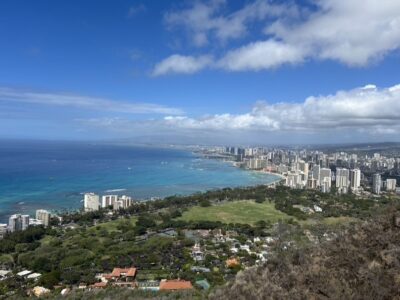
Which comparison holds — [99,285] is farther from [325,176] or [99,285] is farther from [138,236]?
[325,176]

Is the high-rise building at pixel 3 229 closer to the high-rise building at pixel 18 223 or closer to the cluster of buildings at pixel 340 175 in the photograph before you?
the high-rise building at pixel 18 223

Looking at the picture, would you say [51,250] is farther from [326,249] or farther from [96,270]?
[326,249]

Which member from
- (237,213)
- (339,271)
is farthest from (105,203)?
(339,271)

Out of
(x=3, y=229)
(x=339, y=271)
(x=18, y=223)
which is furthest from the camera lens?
(x=18, y=223)

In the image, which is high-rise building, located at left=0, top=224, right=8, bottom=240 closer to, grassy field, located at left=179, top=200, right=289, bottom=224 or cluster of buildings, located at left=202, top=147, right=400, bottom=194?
grassy field, located at left=179, top=200, right=289, bottom=224

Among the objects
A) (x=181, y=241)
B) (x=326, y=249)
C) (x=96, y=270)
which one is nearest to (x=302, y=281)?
(x=326, y=249)

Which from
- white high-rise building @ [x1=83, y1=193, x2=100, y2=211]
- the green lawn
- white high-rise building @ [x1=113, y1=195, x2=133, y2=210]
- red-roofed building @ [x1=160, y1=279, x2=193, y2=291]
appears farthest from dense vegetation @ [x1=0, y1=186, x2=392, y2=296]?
white high-rise building @ [x1=83, y1=193, x2=100, y2=211]
